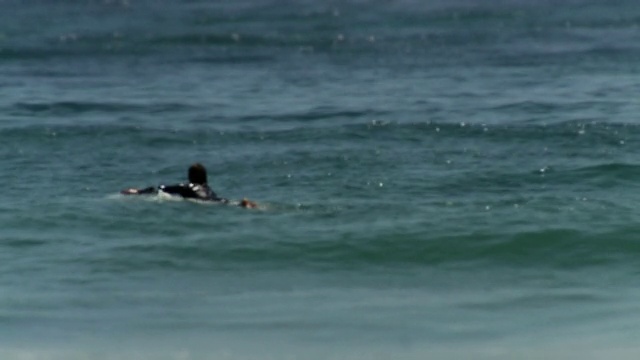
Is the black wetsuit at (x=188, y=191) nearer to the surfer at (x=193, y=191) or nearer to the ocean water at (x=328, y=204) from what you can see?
the surfer at (x=193, y=191)

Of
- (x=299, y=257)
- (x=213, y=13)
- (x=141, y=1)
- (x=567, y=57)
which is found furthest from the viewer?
(x=141, y=1)

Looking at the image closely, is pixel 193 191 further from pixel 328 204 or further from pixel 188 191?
pixel 328 204

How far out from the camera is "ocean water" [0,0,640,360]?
18.9 metres

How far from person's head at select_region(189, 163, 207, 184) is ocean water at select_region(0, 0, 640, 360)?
515 millimetres

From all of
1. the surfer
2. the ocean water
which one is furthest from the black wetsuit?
the ocean water

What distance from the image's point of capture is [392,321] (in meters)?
19.2

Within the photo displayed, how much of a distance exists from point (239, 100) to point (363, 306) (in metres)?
19.4

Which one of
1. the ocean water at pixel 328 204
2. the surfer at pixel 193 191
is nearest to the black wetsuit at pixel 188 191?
the surfer at pixel 193 191

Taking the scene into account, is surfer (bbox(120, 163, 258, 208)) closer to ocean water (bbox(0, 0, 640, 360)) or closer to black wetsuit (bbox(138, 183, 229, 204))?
black wetsuit (bbox(138, 183, 229, 204))

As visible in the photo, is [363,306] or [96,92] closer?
[363,306]

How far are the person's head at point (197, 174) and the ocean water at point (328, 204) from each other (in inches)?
20.3

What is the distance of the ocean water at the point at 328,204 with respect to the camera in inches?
744

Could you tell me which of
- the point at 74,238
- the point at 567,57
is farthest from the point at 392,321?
the point at 567,57

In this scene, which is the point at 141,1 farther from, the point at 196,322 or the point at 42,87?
the point at 196,322
